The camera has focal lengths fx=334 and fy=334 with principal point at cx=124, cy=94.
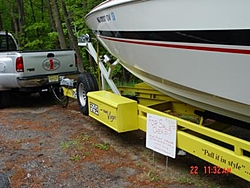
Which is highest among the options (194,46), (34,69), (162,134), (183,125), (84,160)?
(194,46)

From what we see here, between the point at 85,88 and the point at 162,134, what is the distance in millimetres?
2112

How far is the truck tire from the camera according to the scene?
512 centimetres

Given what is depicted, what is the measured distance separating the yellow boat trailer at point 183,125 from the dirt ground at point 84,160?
0.31 meters

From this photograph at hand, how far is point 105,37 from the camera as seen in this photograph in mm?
4613

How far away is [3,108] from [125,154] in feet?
12.3

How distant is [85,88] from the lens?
5.18m

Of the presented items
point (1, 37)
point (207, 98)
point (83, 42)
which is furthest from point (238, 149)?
point (1, 37)

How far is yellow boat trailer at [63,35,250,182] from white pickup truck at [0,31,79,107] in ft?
2.74

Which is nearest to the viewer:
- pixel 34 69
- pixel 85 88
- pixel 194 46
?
pixel 194 46

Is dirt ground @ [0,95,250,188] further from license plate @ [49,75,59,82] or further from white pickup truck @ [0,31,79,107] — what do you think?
license plate @ [49,75,59,82]

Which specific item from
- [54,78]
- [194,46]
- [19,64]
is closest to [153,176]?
[194,46]
